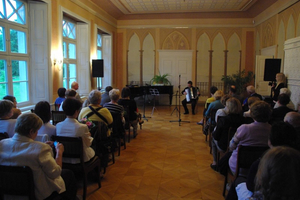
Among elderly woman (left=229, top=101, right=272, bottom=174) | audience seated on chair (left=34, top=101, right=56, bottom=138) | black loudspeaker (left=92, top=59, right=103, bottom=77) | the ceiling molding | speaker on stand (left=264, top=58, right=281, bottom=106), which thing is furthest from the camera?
black loudspeaker (left=92, top=59, right=103, bottom=77)

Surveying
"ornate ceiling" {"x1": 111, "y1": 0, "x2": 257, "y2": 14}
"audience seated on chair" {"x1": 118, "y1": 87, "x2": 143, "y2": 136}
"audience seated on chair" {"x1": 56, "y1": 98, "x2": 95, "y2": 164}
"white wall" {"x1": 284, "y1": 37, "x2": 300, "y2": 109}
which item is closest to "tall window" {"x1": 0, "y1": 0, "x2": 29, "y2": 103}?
"audience seated on chair" {"x1": 118, "y1": 87, "x2": 143, "y2": 136}

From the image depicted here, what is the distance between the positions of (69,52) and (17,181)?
660cm

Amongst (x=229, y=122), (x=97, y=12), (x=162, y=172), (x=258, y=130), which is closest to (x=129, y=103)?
(x=162, y=172)

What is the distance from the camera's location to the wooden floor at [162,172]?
320cm

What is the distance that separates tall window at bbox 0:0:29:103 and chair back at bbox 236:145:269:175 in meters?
4.68

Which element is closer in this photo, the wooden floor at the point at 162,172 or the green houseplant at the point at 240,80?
the wooden floor at the point at 162,172

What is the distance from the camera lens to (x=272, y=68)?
24.8ft

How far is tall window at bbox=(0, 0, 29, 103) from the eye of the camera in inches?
198

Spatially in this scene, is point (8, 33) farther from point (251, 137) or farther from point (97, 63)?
point (251, 137)

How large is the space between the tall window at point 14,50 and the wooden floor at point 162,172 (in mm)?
2805

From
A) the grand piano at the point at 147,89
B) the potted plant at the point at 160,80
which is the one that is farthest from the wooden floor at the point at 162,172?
the potted plant at the point at 160,80

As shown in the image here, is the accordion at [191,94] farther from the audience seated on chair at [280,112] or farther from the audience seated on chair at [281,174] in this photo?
the audience seated on chair at [281,174]

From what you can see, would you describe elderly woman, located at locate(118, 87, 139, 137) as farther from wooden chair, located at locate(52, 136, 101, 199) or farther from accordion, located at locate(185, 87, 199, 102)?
accordion, located at locate(185, 87, 199, 102)

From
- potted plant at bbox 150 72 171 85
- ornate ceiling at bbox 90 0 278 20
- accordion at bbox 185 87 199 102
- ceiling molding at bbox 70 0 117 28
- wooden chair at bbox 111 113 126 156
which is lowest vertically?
wooden chair at bbox 111 113 126 156
